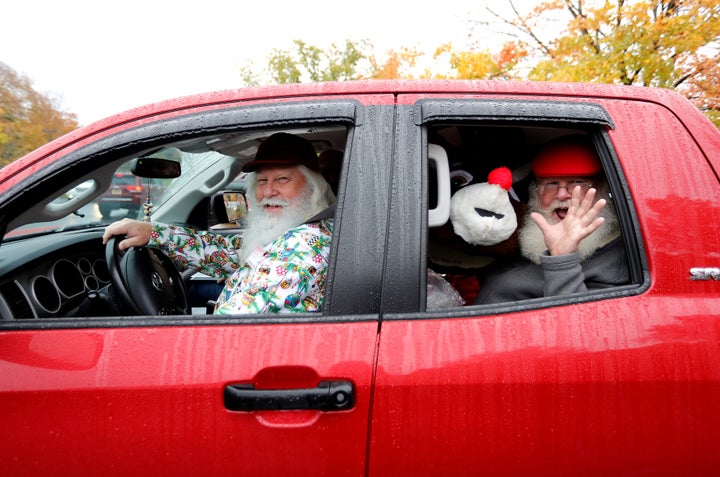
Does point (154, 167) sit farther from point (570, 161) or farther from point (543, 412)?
point (543, 412)

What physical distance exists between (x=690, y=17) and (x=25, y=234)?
6.78 meters

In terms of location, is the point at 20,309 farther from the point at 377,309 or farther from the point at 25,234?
the point at 377,309

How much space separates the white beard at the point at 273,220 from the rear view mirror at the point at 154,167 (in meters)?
0.73

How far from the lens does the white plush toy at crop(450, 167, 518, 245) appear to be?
5.63 ft

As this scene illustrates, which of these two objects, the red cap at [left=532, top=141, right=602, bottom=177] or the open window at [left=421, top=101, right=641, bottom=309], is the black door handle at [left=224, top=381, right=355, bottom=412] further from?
the red cap at [left=532, top=141, right=602, bottom=177]

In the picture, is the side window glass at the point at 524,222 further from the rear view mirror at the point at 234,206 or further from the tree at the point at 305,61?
the tree at the point at 305,61

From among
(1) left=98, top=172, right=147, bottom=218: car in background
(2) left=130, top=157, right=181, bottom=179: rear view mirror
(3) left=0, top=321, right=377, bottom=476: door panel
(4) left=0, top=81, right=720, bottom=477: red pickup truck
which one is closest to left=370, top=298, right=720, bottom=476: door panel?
(4) left=0, top=81, right=720, bottom=477: red pickup truck

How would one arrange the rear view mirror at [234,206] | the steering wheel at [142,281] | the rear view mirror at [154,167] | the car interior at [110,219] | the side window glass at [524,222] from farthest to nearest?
1. the rear view mirror at [234,206]
2. the rear view mirror at [154,167]
3. the steering wheel at [142,281]
4. the car interior at [110,219]
5. the side window glass at [524,222]

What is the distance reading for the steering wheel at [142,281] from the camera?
77.5 inches

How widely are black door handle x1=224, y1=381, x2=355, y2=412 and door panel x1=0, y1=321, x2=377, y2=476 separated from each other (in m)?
0.02

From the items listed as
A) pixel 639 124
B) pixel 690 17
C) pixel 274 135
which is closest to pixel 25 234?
pixel 274 135

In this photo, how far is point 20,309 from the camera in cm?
180

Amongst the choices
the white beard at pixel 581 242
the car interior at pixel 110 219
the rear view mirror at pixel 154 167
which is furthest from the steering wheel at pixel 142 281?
the white beard at pixel 581 242

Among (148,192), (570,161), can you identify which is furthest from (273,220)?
(148,192)
